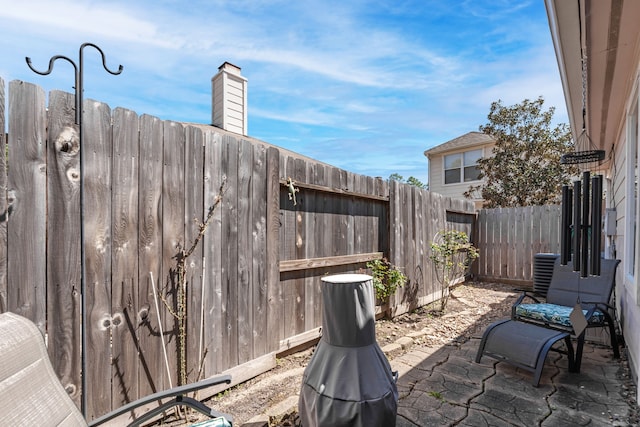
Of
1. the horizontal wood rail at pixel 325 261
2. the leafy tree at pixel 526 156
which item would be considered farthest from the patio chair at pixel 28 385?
the leafy tree at pixel 526 156

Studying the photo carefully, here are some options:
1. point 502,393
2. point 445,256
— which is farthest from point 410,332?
point 445,256

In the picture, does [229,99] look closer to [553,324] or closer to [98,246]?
[98,246]

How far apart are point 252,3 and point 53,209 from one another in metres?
3.46

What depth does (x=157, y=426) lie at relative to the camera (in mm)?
2119

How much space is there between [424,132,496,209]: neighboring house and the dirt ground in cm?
577

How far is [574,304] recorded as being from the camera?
3830 mm

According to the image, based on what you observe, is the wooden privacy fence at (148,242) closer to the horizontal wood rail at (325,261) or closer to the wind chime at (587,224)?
the horizontal wood rail at (325,261)

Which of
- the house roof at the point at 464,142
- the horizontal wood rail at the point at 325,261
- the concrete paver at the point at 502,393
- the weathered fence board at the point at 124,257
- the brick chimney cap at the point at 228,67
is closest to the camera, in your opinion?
the weathered fence board at the point at 124,257

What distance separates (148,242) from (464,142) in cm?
1265

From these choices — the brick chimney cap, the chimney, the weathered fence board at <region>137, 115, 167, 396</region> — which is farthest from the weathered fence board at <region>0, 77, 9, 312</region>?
the brick chimney cap

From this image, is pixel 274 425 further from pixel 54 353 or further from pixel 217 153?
pixel 217 153

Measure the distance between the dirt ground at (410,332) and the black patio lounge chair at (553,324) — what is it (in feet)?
1.93

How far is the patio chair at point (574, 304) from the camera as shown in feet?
10.9

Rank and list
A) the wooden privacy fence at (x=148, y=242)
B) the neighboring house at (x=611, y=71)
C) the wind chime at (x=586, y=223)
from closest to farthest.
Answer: the wooden privacy fence at (x=148, y=242) < the neighboring house at (x=611, y=71) < the wind chime at (x=586, y=223)
